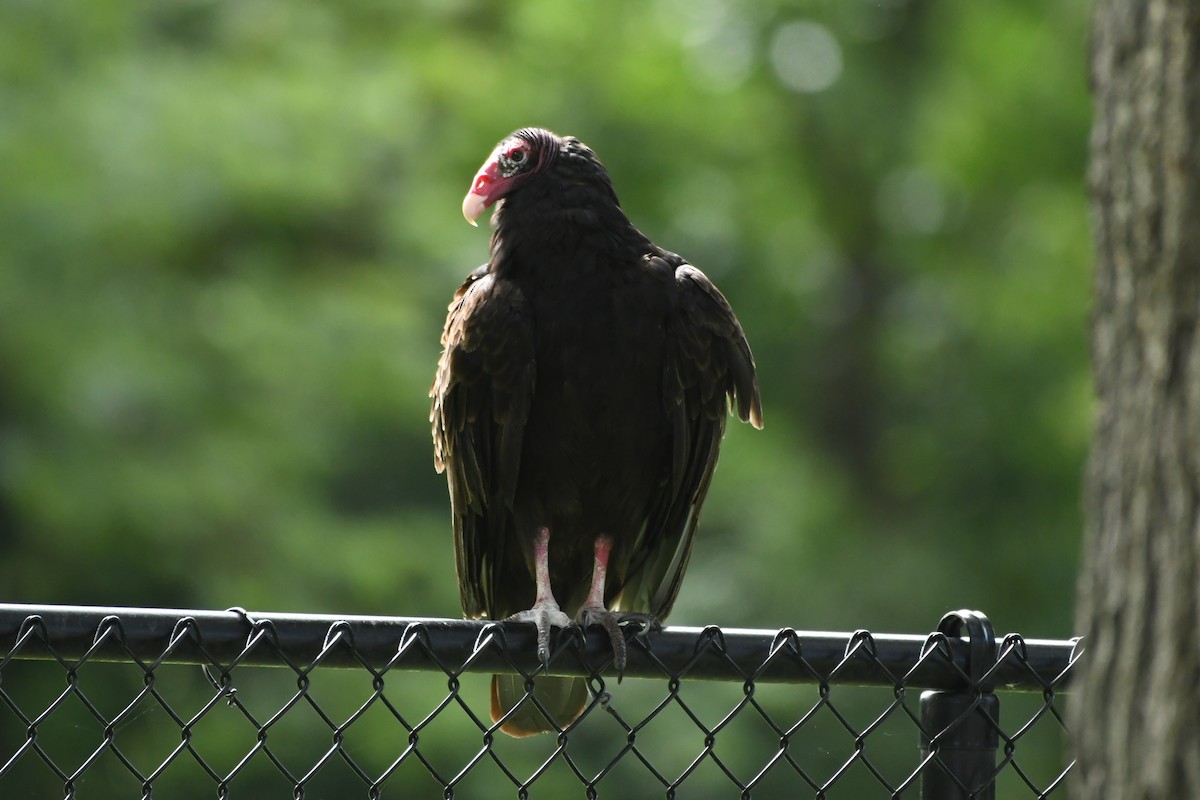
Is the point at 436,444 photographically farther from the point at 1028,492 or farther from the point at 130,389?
the point at 1028,492

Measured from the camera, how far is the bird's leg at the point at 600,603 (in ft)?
6.88

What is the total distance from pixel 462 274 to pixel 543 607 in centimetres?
655

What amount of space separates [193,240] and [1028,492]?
5560 millimetres

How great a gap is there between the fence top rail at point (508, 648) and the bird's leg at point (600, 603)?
0.04 m

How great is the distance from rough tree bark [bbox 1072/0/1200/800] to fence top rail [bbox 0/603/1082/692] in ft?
2.30

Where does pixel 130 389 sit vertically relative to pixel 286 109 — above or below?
below

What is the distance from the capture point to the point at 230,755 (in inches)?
305

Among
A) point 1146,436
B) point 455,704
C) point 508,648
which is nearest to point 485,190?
point 508,648

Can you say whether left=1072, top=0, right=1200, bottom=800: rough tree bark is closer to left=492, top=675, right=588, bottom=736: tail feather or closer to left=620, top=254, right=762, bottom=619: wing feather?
left=492, top=675, right=588, bottom=736: tail feather

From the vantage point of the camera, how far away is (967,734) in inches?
77.5

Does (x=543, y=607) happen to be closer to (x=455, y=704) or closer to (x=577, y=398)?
(x=577, y=398)

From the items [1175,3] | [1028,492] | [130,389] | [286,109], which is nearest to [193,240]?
[286,109]

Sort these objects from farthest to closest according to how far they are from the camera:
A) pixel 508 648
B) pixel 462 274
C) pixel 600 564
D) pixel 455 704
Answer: pixel 462 274 < pixel 455 704 < pixel 600 564 < pixel 508 648

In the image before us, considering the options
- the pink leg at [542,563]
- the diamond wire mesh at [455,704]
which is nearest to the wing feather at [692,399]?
the pink leg at [542,563]
